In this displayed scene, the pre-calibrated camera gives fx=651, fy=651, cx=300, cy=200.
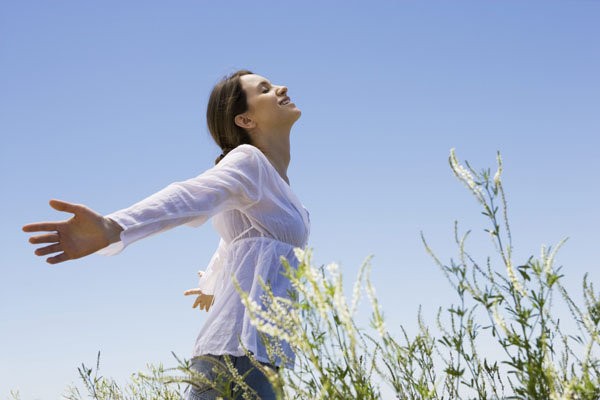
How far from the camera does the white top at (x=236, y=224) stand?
2324 mm

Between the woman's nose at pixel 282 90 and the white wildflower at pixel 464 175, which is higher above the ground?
the woman's nose at pixel 282 90

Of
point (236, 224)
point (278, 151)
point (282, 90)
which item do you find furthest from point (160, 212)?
point (282, 90)

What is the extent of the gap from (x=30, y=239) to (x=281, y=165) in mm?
1516

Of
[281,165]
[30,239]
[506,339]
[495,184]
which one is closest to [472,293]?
[506,339]

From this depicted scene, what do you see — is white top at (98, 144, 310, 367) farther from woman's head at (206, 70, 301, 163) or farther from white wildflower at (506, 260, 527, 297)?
white wildflower at (506, 260, 527, 297)

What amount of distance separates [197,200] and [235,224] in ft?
1.53

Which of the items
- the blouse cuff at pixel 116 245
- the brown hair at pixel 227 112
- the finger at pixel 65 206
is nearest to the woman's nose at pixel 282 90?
the brown hair at pixel 227 112

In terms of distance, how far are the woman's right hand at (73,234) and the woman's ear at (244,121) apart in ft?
4.60

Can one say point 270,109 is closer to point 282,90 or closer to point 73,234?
point 282,90

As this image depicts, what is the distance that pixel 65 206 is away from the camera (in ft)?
6.72

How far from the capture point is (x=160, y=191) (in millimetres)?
2385

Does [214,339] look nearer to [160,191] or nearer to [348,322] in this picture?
[160,191]

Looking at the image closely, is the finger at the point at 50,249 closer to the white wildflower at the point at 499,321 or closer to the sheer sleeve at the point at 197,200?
the sheer sleeve at the point at 197,200

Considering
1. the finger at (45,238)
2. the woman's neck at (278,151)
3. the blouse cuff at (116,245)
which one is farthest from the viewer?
the woman's neck at (278,151)
